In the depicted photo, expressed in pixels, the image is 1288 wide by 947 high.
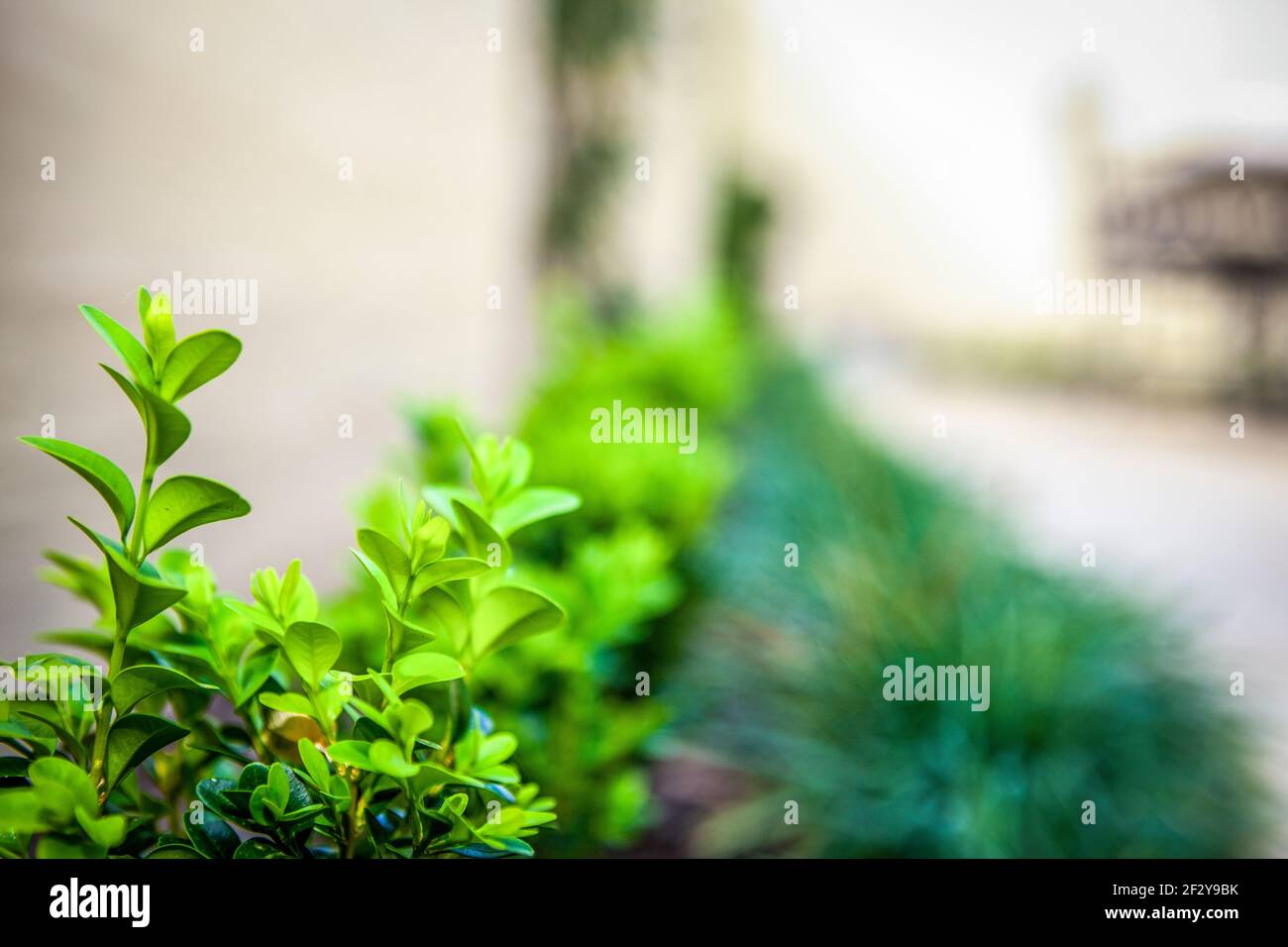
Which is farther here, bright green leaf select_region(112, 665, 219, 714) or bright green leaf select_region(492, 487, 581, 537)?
bright green leaf select_region(492, 487, 581, 537)

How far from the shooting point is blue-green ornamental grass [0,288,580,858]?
0.67 metres

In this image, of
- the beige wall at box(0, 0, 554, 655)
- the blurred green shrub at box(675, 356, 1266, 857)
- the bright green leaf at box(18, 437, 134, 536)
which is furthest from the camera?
A: the blurred green shrub at box(675, 356, 1266, 857)

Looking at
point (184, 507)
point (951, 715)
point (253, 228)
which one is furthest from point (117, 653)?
point (253, 228)

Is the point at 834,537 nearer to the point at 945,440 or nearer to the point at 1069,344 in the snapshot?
the point at 945,440

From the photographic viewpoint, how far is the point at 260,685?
80cm

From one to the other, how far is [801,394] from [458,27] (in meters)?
3.95

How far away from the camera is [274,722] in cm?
82
